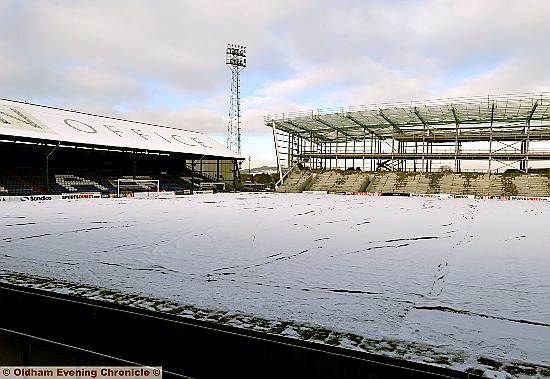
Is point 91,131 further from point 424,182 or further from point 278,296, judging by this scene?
point 424,182

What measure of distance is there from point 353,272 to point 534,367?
166 inches

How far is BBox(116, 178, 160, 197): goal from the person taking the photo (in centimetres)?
3741

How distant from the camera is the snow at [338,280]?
473 cm

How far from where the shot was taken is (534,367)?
4.01 meters

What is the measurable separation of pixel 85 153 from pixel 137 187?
302 inches

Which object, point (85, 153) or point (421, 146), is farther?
point (421, 146)

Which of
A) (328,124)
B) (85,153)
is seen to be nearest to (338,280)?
(85,153)

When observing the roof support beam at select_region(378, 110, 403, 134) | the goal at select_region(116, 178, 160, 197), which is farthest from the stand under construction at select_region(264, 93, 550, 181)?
the goal at select_region(116, 178, 160, 197)

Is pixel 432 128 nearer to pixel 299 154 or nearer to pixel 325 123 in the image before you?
pixel 325 123

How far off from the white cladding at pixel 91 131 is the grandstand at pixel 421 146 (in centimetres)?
1279

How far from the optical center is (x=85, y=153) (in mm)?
42719

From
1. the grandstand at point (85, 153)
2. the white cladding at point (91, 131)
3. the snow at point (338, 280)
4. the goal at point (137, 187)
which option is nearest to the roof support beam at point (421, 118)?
the grandstand at point (85, 153)

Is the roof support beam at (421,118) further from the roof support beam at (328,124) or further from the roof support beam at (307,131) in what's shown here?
the roof support beam at (307,131)

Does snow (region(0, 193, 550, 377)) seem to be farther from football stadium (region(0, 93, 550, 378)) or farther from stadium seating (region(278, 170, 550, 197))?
stadium seating (region(278, 170, 550, 197))
